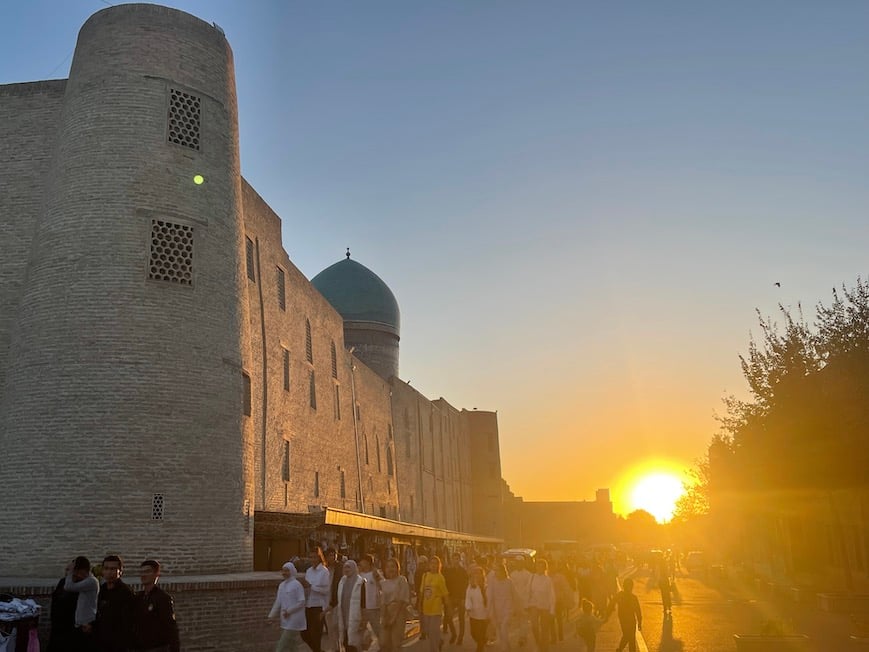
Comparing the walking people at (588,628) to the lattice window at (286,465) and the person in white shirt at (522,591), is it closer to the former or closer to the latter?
the person in white shirt at (522,591)

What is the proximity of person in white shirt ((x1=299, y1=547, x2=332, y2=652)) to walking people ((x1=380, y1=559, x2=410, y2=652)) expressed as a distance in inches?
52.5

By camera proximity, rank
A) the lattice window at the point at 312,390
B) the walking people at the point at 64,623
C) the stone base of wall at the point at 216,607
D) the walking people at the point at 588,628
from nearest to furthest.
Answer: the walking people at the point at 64,623, the stone base of wall at the point at 216,607, the walking people at the point at 588,628, the lattice window at the point at 312,390

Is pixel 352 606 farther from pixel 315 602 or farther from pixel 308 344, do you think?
pixel 308 344

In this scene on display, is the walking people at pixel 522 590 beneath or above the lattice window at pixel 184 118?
beneath

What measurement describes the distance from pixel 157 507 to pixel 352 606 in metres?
4.36

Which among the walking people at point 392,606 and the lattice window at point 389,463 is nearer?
the walking people at point 392,606

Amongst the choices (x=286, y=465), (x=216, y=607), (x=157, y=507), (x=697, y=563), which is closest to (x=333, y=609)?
(x=216, y=607)

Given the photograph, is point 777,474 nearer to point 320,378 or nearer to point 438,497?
point 320,378

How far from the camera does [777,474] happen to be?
882 inches

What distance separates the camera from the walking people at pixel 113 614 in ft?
23.5

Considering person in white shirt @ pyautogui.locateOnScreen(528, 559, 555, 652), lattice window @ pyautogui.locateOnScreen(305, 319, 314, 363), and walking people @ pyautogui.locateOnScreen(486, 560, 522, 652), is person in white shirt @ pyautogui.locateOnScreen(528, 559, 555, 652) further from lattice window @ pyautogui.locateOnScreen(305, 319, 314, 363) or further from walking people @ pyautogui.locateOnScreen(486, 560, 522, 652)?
lattice window @ pyautogui.locateOnScreen(305, 319, 314, 363)

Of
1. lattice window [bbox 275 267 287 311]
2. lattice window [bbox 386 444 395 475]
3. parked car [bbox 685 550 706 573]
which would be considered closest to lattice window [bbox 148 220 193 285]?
lattice window [bbox 275 267 287 311]

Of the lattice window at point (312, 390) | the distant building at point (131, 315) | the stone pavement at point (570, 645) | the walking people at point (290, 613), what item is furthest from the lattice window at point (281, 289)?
the walking people at point (290, 613)

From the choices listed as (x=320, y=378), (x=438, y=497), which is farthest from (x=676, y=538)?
(x=320, y=378)
